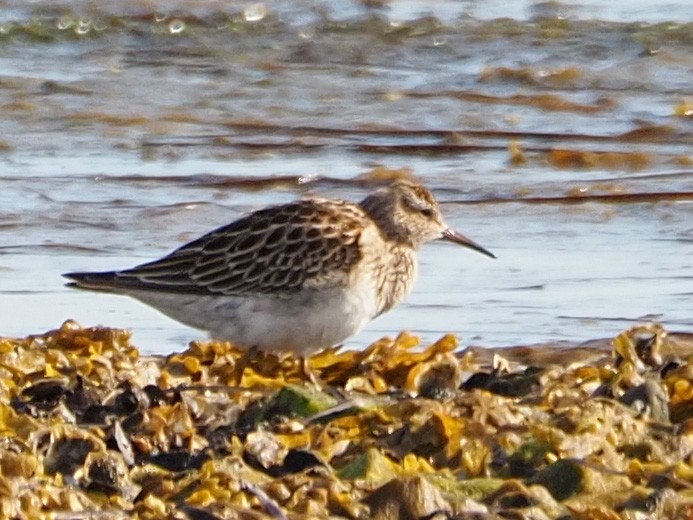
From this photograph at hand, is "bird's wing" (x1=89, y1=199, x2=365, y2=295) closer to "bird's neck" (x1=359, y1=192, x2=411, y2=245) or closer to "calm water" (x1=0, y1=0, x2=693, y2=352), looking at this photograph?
"bird's neck" (x1=359, y1=192, x2=411, y2=245)

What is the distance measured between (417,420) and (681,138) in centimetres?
581

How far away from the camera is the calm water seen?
6.50 meters

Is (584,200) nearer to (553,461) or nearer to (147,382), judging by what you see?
(147,382)

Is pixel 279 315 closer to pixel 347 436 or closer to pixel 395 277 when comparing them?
pixel 395 277

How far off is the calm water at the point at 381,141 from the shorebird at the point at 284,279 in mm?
436

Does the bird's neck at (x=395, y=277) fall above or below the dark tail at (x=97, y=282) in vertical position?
below

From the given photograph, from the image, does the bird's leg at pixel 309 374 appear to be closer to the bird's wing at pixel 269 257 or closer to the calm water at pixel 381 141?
the bird's wing at pixel 269 257

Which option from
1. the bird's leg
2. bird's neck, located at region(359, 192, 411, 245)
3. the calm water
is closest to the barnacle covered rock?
the bird's leg

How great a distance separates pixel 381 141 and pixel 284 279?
4185 millimetres

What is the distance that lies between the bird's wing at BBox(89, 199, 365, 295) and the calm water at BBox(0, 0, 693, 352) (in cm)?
44

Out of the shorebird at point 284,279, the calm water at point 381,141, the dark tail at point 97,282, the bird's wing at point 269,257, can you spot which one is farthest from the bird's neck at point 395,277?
the dark tail at point 97,282

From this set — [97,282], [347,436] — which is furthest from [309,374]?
[347,436]

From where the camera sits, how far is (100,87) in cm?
1087

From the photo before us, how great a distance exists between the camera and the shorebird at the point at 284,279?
5.31 m
